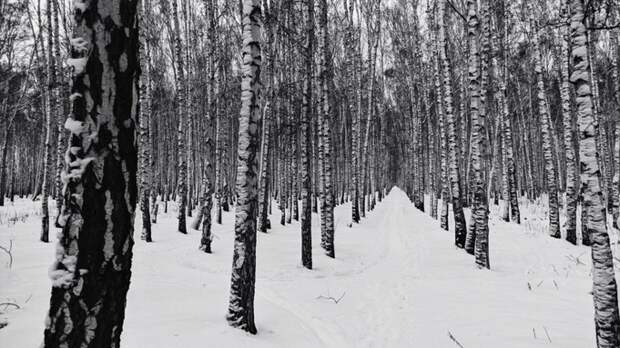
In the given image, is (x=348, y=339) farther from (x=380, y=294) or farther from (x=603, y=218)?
(x=603, y=218)

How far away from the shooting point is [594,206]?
13.5 ft

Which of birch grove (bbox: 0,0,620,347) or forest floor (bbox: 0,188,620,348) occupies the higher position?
birch grove (bbox: 0,0,620,347)

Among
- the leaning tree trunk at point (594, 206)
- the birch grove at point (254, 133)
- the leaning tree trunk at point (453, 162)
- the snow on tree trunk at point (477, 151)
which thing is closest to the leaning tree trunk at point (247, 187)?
the birch grove at point (254, 133)

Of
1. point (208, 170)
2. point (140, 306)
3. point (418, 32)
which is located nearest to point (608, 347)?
point (140, 306)

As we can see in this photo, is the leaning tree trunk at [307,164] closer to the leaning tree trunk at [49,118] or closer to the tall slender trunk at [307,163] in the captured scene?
the tall slender trunk at [307,163]

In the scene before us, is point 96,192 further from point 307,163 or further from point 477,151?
point 477,151

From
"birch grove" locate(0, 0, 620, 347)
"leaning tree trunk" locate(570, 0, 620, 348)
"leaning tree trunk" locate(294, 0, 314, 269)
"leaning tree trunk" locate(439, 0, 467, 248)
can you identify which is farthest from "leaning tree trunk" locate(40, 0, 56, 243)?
"leaning tree trunk" locate(439, 0, 467, 248)

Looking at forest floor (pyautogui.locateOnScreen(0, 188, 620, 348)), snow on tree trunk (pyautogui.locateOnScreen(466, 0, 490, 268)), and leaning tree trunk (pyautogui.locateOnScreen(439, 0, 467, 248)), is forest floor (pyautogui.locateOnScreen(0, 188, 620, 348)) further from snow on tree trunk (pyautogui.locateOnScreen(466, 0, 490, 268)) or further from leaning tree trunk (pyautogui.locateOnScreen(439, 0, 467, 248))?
leaning tree trunk (pyautogui.locateOnScreen(439, 0, 467, 248))

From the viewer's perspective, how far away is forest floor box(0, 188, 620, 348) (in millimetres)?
4434

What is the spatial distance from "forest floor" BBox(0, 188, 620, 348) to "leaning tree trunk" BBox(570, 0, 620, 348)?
2.12ft

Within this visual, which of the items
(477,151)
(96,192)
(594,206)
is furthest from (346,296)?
(96,192)

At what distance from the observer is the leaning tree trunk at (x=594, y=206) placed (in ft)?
12.7

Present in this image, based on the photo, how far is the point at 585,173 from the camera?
4.27 metres

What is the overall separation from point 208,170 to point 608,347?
391 inches
